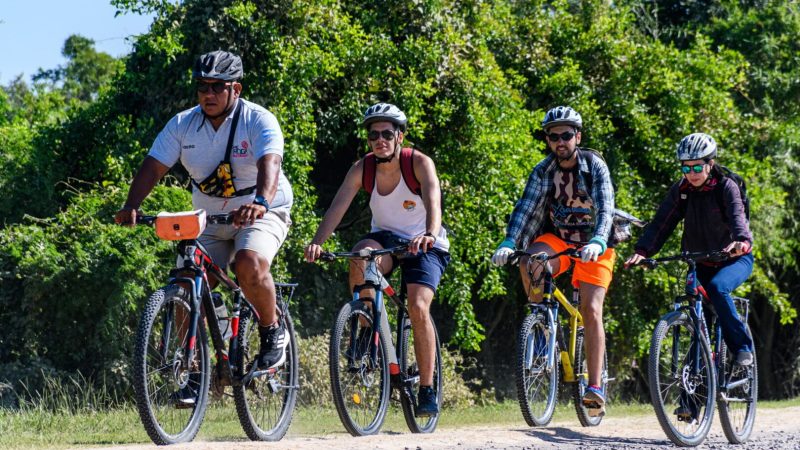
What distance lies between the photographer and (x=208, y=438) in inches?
289

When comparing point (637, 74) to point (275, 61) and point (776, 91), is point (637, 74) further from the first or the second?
point (275, 61)

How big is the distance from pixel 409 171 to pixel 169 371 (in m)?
2.27

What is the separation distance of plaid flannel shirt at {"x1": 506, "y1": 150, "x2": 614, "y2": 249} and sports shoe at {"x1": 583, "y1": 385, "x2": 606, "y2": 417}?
1.05 meters

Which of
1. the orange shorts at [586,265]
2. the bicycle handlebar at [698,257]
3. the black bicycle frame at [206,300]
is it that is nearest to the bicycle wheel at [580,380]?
the orange shorts at [586,265]

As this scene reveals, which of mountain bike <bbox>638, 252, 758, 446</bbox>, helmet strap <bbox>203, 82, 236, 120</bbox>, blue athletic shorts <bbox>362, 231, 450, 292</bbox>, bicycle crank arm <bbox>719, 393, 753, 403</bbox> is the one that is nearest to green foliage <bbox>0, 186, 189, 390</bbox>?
blue athletic shorts <bbox>362, 231, 450, 292</bbox>

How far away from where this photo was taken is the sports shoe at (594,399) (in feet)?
26.3

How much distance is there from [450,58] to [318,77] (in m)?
1.69

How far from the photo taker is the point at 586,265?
8297 mm

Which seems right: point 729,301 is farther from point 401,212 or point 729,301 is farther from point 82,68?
point 82,68

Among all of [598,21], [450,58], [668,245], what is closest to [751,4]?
[598,21]

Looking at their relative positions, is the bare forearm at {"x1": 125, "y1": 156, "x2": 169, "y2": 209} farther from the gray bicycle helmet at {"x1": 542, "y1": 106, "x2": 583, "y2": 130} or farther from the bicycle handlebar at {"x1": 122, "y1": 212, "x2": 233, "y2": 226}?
the gray bicycle helmet at {"x1": 542, "y1": 106, "x2": 583, "y2": 130}

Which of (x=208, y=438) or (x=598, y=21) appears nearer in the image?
(x=208, y=438)

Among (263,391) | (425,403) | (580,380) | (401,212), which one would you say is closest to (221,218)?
(263,391)

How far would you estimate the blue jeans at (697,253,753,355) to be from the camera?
7898mm
